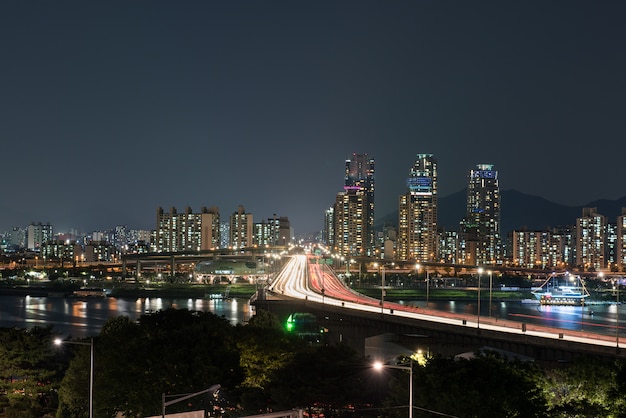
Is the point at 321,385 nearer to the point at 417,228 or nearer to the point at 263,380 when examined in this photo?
the point at 263,380

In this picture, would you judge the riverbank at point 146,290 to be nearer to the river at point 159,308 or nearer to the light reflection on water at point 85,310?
the river at point 159,308

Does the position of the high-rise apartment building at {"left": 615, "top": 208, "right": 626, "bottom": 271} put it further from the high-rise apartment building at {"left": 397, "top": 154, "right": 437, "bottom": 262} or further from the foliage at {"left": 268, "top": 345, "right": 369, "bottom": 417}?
the foliage at {"left": 268, "top": 345, "right": 369, "bottom": 417}

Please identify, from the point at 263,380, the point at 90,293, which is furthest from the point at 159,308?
the point at 263,380

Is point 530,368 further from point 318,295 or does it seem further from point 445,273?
point 445,273

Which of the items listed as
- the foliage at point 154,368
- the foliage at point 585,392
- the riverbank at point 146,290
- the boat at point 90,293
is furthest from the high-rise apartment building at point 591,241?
the foliage at point 585,392

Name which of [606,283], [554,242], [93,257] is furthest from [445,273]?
[93,257]

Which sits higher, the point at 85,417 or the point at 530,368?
the point at 530,368
